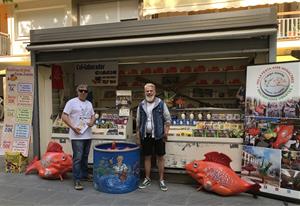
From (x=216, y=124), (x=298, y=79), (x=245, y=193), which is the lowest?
(x=245, y=193)

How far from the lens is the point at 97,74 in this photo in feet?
27.0

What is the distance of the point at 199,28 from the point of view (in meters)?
5.46

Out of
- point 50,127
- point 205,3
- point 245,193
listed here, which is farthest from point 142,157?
point 205,3

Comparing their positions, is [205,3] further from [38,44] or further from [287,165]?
[287,165]

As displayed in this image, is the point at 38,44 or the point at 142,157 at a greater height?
the point at 38,44

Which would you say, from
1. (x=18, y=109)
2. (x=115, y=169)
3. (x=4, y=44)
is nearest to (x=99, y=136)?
(x=115, y=169)

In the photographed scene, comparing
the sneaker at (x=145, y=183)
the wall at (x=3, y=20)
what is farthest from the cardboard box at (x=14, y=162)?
the wall at (x=3, y=20)

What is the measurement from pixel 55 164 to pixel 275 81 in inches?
154

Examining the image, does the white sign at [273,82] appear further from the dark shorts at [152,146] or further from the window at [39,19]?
the window at [39,19]

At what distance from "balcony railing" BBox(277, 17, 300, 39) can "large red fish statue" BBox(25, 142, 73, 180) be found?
7.61 metres

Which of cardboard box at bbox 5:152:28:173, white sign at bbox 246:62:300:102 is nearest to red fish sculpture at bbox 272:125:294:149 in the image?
white sign at bbox 246:62:300:102

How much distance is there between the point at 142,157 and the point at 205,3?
509cm

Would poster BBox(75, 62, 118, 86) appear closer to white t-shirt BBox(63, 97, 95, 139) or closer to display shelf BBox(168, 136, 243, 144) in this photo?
white t-shirt BBox(63, 97, 95, 139)

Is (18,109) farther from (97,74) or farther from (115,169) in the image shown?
(115,169)
